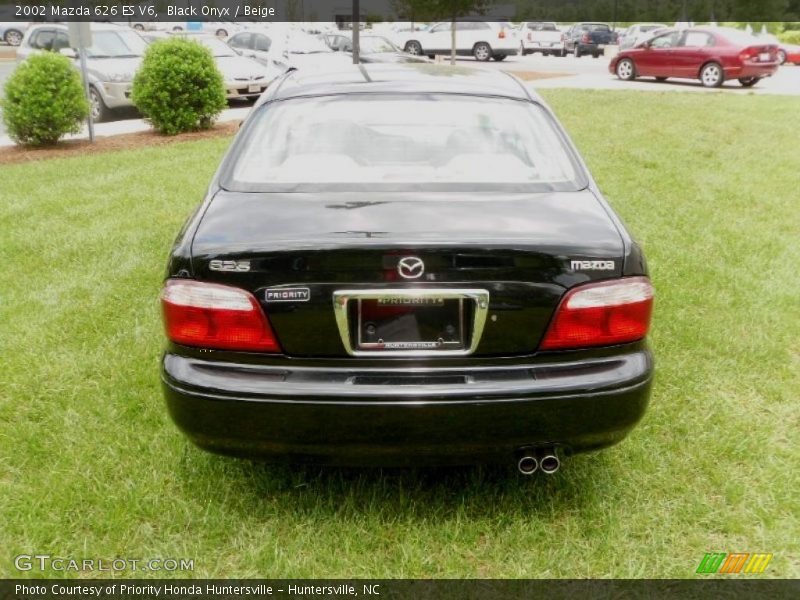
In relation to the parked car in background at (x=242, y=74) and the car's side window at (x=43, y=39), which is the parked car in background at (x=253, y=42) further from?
the car's side window at (x=43, y=39)

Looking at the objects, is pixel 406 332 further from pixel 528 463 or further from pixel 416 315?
pixel 528 463

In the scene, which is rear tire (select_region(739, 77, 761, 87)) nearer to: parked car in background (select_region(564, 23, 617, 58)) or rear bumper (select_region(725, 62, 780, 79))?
rear bumper (select_region(725, 62, 780, 79))

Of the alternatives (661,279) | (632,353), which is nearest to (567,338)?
(632,353)

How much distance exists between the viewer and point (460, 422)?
2.47 meters

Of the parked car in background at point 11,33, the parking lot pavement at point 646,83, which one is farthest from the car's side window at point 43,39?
the parked car in background at point 11,33

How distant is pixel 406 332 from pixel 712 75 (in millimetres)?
17588

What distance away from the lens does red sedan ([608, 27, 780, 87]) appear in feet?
56.6

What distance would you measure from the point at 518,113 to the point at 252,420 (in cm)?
190

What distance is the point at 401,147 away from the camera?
10.8 feet

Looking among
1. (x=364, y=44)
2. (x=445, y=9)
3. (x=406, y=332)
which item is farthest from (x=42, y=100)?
(x=445, y=9)

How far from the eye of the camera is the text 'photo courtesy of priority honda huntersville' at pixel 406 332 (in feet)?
8.01

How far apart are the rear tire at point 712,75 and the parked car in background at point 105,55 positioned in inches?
484

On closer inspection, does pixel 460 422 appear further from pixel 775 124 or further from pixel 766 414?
pixel 775 124

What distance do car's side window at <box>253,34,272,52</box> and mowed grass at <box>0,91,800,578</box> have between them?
13421mm
